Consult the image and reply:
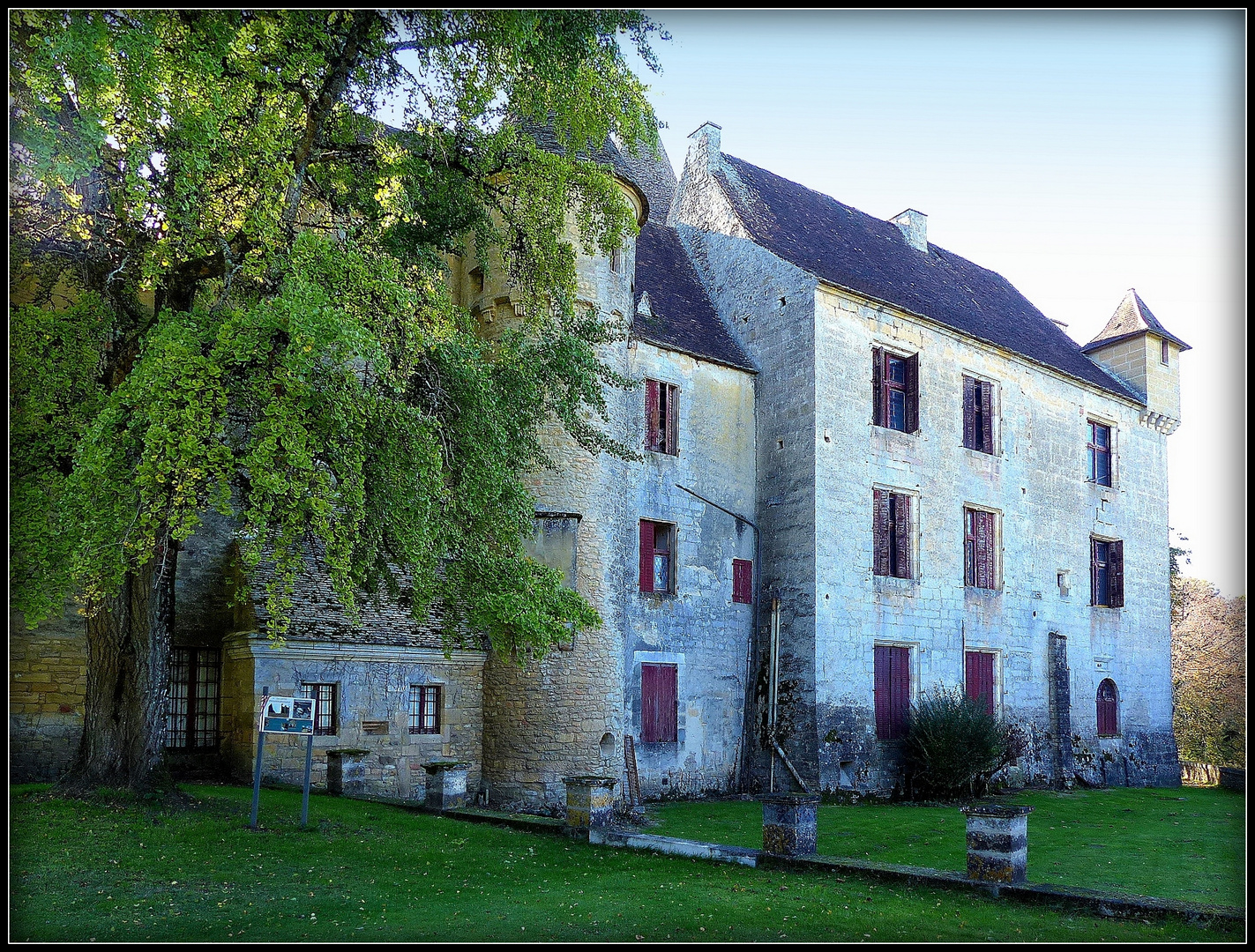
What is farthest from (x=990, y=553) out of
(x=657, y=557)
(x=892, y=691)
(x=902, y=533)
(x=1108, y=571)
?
(x=657, y=557)

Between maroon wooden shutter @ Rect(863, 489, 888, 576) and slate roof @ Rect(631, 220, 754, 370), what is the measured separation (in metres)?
3.72

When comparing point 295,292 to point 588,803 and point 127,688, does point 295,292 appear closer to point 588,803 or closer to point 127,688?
point 127,688

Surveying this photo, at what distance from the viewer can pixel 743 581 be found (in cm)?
2117

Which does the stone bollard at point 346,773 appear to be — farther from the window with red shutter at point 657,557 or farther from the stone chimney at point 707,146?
the stone chimney at point 707,146

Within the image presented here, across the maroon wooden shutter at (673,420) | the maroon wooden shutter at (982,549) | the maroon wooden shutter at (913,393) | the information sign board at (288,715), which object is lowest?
the information sign board at (288,715)

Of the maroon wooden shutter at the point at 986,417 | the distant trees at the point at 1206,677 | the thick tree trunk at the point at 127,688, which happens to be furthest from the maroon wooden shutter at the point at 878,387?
the distant trees at the point at 1206,677

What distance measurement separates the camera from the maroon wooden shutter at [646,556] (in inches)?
773

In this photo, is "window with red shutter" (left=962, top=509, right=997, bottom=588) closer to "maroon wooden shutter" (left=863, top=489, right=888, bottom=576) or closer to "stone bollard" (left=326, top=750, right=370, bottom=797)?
"maroon wooden shutter" (left=863, top=489, right=888, bottom=576)

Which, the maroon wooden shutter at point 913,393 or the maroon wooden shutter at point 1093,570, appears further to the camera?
the maroon wooden shutter at point 1093,570

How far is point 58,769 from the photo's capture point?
1468 cm

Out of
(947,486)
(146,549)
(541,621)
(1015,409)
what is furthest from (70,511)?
(1015,409)

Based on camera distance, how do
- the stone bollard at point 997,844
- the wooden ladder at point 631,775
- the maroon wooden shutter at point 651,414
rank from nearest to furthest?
the stone bollard at point 997,844 → the wooden ladder at point 631,775 → the maroon wooden shutter at point 651,414

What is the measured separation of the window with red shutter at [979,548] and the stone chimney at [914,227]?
25.5 ft

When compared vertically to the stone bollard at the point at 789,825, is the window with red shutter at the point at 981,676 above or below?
above
